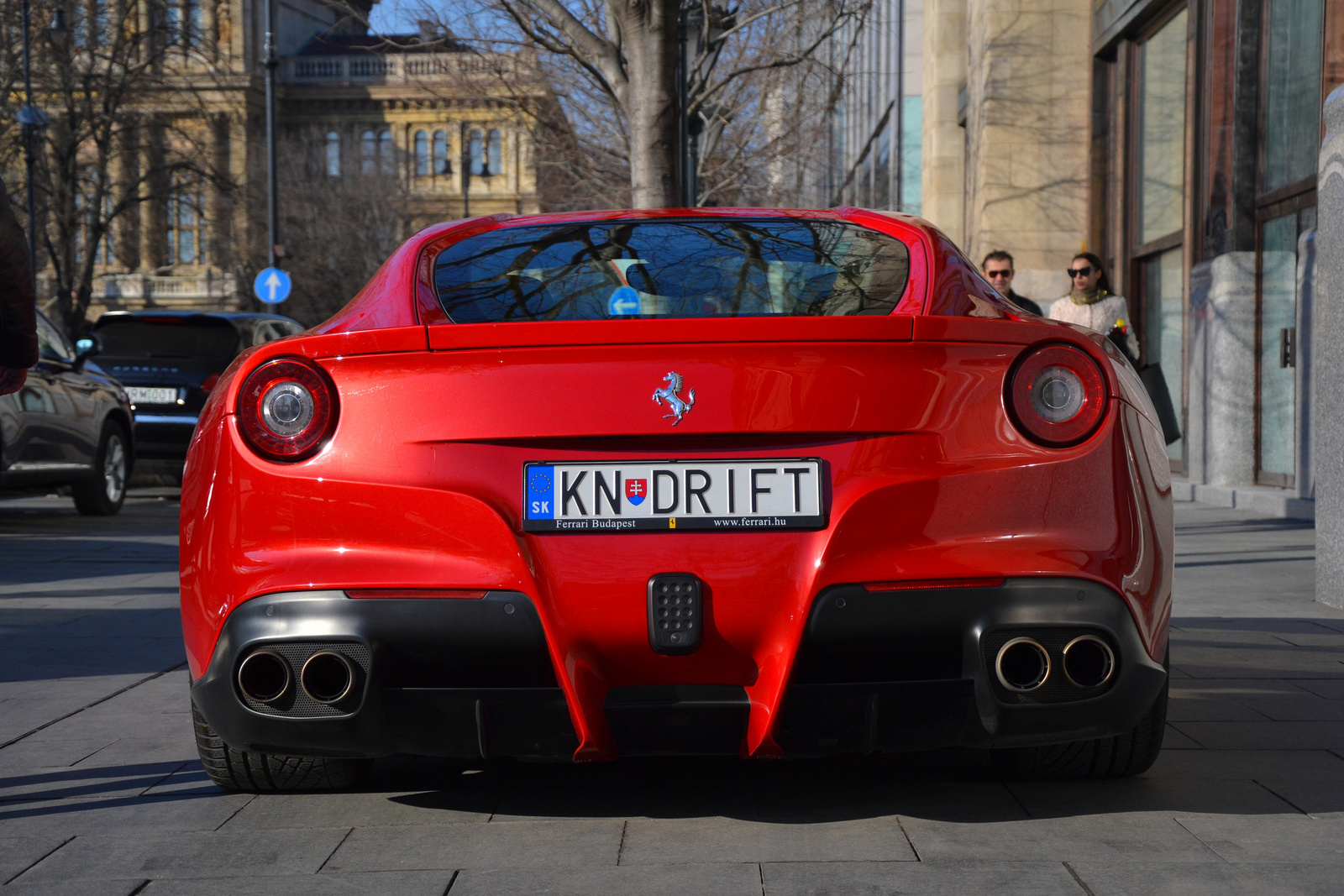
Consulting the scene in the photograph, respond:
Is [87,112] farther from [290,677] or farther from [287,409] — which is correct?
[290,677]

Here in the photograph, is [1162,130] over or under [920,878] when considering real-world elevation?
over

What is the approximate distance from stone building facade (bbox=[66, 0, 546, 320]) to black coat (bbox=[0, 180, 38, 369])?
11.9 metres

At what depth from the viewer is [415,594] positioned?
3168mm

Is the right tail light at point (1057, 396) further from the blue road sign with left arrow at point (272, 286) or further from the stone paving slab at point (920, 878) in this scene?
the blue road sign with left arrow at point (272, 286)

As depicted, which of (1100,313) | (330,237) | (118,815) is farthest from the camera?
(330,237)

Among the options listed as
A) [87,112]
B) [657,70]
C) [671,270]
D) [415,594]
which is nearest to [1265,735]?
[671,270]

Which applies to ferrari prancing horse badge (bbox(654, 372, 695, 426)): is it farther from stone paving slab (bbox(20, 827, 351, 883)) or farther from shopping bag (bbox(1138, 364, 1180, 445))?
shopping bag (bbox(1138, 364, 1180, 445))

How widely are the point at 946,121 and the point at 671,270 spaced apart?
69.1ft

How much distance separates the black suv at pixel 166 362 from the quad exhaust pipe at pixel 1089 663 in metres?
12.6

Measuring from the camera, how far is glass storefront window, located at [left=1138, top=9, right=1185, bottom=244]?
1575 centimetres

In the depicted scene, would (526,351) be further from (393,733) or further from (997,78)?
(997,78)

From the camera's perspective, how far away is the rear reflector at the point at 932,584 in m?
3.12

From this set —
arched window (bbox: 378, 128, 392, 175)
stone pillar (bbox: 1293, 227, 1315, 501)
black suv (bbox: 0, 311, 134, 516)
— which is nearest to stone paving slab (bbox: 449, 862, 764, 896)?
black suv (bbox: 0, 311, 134, 516)

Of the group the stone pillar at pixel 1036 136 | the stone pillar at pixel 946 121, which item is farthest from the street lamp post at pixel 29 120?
the stone pillar at pixel 1036 136
